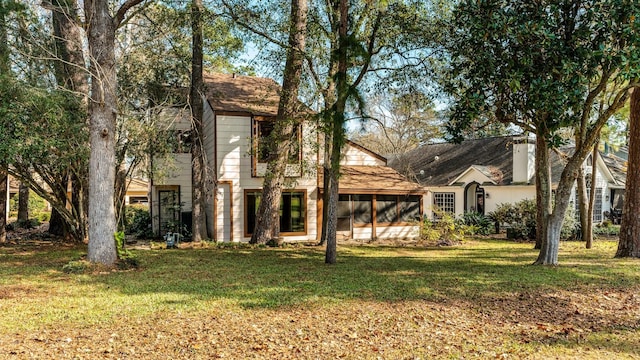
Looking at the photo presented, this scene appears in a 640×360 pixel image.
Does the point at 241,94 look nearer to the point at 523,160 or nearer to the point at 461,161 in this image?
the point at 523,160

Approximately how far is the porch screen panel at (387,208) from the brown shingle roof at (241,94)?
5.71 m

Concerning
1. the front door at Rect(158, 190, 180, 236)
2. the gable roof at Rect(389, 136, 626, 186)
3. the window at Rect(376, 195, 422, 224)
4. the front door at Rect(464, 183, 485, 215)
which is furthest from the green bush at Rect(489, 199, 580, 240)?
the front door at Rect(158, 190, 180, 236)

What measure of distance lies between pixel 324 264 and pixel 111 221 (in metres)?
5.14

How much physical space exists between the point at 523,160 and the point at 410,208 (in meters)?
6.98

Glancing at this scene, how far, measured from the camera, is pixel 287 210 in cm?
1689

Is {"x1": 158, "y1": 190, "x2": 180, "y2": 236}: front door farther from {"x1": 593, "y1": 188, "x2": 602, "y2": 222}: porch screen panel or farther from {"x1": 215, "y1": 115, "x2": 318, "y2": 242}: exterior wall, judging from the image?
{"x1": 593, "y1": 188, "x2": 602, "y2": 222}: porch screen panel

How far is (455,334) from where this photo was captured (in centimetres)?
555

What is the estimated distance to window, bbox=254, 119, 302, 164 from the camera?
1410 centimetres

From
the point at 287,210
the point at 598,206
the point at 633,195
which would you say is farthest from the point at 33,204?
the point at 598,206

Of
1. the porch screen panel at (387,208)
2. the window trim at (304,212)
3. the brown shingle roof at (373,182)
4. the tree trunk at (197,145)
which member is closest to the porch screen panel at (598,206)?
the brown shingle roof at (373,182)

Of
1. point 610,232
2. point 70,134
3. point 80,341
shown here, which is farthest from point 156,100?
point 610,232

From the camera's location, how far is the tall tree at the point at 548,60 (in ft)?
28.5

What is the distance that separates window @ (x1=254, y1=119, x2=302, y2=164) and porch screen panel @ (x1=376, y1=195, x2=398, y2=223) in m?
4.47

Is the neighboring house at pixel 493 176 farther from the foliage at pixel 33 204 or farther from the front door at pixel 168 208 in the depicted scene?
the foliage at pixel 33 204
